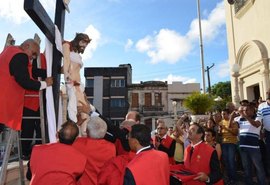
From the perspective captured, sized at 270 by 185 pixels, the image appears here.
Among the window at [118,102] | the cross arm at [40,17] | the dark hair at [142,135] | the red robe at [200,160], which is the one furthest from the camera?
the window at [118,102]

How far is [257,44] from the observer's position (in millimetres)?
13688

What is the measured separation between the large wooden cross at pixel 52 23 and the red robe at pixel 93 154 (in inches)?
21.9

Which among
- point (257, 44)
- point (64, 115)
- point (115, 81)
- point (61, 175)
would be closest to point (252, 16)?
point (257, 44)

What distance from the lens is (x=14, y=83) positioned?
332 cm

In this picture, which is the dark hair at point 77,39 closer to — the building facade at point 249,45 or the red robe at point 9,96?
the red robe at point 9,96

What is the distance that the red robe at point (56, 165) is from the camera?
2635 millimetres

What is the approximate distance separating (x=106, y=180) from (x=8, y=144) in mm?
1030

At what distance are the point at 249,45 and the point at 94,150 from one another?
13167 mm

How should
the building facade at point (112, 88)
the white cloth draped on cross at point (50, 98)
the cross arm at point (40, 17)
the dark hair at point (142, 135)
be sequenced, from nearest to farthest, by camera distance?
the cross arm at point (40, 17) < the dark hair at point (142, 135) < the white cloth draped on cross at point (50, 98) < the building facade at point (112, 88)

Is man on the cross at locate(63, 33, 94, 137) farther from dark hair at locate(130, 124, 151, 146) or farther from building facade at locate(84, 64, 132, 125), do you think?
building facade at locate(84, 64, 132, 125)

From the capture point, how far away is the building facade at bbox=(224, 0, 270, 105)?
1335cm

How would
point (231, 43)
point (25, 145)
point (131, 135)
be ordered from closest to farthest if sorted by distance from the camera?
point (131, 135) < point (25, 145) < point (231, 43)

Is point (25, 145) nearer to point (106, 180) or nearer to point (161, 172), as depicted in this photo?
point (106, 180)

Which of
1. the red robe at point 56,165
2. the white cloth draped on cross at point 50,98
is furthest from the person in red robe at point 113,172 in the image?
the white cloth draped on cross at point 50,98
